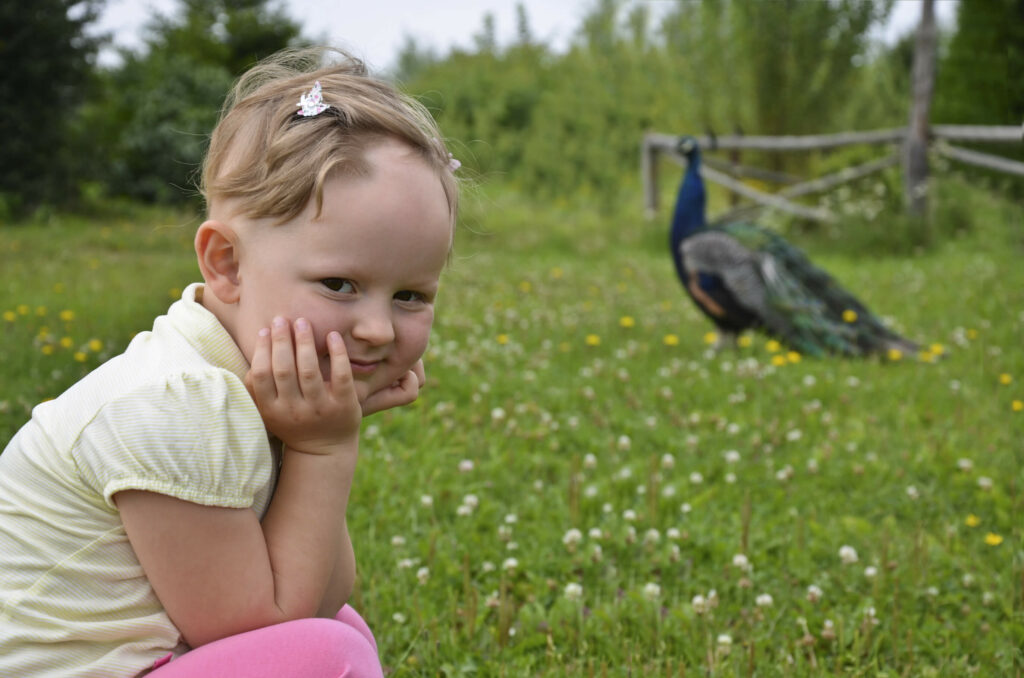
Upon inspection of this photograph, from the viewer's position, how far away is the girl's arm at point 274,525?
57.2 inches

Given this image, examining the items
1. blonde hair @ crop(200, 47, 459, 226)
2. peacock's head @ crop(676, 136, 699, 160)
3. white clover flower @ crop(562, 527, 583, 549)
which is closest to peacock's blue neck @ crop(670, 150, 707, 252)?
peacock's head @ crop(676, 136, 699, 160)

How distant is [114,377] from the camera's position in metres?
1.51

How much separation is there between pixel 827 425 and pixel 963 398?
3.34 ft

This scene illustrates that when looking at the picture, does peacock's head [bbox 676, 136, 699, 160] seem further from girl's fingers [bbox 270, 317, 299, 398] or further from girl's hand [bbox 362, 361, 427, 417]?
girl's fingers [bbox 270, 317, 299, 398]

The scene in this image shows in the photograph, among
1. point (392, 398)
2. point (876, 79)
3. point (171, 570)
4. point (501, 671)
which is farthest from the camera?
point (876, 79)

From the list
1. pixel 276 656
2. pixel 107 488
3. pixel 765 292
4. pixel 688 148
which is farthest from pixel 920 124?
pixel 107 488

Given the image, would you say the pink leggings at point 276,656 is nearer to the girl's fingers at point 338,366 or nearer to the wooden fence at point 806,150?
the girl's fingers at point 338,366

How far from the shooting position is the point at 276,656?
1510mm

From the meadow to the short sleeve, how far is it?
29.6 inches

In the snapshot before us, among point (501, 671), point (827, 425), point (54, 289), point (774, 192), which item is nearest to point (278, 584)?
point (501, 671)

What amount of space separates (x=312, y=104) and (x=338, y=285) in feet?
1.06

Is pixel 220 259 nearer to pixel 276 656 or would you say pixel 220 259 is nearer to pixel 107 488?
pixel 107 488

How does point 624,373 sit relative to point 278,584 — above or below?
below

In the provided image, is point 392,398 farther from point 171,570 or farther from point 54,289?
point 54,289
